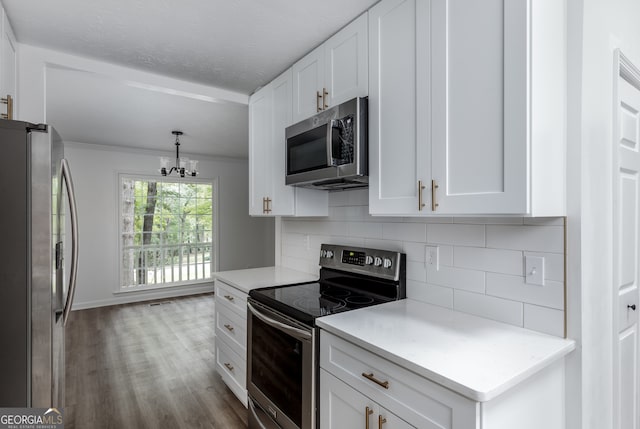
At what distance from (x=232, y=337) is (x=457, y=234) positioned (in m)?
1.64

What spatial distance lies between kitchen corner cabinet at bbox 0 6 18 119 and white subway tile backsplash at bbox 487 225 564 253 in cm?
224

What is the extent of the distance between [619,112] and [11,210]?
2.44m

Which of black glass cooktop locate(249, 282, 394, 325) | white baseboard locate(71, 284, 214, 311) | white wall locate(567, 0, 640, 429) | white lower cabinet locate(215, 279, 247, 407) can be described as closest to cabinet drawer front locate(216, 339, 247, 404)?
white lower cabinet locate(215, 279, 247, 407)

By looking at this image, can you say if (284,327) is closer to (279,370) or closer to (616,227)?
(279,370)

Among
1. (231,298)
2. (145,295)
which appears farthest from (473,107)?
(145,295)

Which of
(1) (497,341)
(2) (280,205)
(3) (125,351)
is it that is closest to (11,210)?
(2) (280,205)

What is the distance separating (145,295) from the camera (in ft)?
17.7

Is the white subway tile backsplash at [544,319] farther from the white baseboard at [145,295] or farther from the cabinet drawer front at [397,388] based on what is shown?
the white baseboard at [145,295]

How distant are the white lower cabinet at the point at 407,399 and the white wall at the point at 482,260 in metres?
0.23

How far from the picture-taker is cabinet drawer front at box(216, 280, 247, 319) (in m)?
2.18

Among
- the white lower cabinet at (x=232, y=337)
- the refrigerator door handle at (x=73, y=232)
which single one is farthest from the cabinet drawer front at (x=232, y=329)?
the refrigerator door handle at (x=73, y=232)

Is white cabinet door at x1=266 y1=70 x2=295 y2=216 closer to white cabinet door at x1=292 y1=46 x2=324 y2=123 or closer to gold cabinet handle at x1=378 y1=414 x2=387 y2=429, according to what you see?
white cabinet door at x1=292 y1=46 x2=324 y2=123

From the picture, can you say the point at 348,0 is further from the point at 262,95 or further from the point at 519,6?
the point at 262,95

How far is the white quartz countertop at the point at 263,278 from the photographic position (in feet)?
7.27
